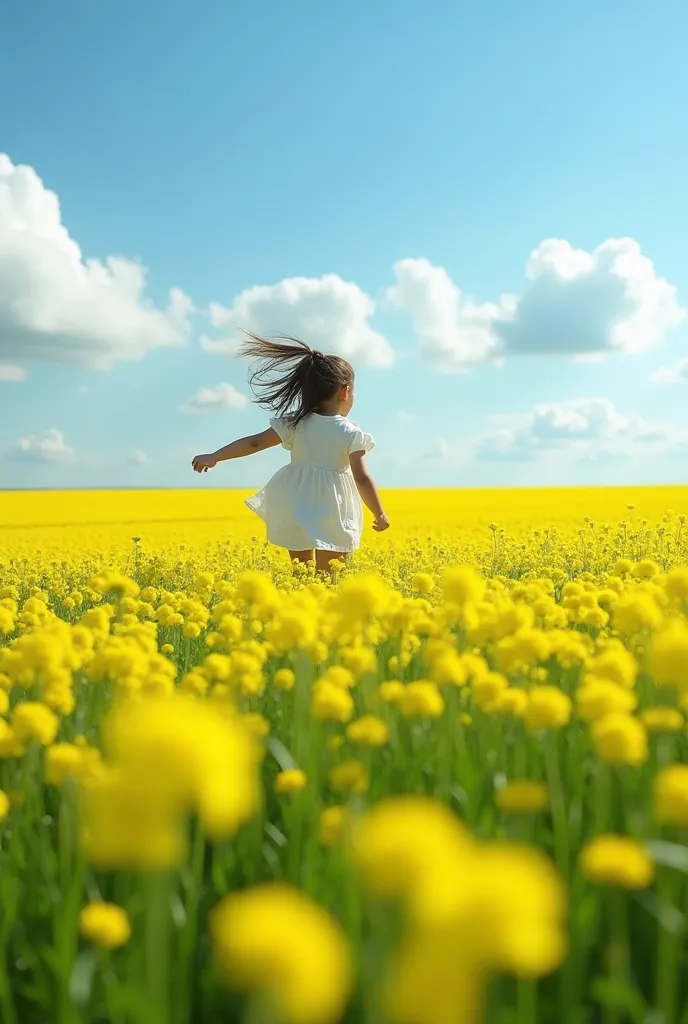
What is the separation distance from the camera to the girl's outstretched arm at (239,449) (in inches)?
333

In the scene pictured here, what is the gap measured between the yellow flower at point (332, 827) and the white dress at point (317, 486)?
7.02 meters

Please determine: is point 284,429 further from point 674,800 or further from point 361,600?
point 674,800

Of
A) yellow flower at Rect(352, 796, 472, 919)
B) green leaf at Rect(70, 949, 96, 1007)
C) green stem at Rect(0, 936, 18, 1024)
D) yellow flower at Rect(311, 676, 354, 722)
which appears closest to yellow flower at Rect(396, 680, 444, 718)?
yellow flower at Rect(311, 676, 354, 722)

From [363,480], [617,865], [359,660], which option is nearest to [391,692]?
[359,660]

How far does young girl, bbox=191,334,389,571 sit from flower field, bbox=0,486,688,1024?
16.2 feet

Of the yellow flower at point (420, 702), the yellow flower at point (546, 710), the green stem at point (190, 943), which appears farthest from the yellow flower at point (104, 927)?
the yellow flower at point (546, 710)

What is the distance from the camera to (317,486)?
30.7ft

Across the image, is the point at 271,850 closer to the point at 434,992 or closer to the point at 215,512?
the point at 434,992

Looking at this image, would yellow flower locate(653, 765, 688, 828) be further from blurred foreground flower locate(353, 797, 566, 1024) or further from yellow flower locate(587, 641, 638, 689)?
yellow flower locate(587, 641, 638, 689)

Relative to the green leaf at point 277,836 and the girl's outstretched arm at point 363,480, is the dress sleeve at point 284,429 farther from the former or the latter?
the green leaf at point 277,836

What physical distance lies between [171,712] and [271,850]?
5.24 ft

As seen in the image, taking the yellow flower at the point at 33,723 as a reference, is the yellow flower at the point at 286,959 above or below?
above

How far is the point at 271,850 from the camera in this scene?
8.24 feet

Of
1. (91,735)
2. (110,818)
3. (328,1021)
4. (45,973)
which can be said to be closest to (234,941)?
(110,818)
